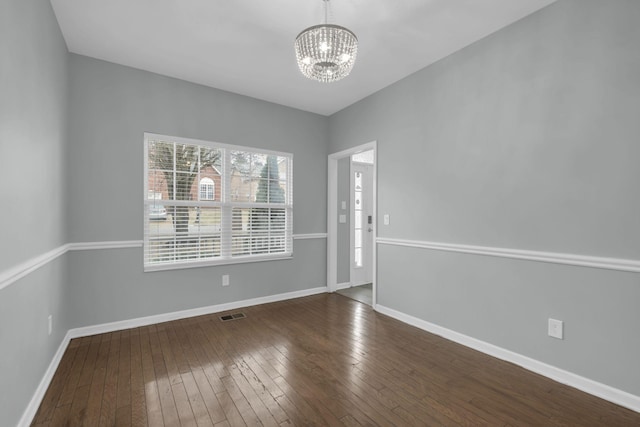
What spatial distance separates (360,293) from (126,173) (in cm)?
347

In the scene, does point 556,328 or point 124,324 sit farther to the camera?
point 124,324

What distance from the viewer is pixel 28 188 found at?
5.83ft

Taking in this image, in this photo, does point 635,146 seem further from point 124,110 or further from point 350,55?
point 124,110

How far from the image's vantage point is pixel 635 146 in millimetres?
1854

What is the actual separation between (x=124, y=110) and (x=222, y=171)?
1.19 metres

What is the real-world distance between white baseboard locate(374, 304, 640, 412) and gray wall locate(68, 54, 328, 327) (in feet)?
7.57

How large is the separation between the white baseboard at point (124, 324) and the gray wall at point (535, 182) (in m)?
1.71

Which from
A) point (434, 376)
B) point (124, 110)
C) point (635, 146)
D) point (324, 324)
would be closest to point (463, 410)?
point (434, 376)

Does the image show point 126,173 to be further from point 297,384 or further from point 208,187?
point 297,384

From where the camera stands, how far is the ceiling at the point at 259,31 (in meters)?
2.24

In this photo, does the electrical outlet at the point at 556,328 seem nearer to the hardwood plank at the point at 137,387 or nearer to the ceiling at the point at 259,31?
the ceiling at the point at 259,31

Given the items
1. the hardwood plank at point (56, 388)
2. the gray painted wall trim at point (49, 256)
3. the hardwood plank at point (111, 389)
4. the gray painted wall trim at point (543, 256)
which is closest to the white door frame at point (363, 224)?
the gray painted wall trim at point (49, 256)

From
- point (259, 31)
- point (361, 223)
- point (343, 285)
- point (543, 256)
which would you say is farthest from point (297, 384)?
point (361, 223)

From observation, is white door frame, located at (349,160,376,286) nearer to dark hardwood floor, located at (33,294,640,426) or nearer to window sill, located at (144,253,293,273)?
window sill, located at (144,253,293,273)
